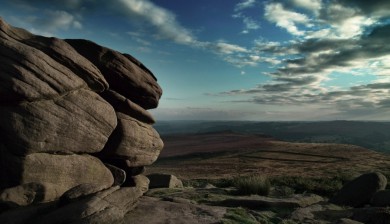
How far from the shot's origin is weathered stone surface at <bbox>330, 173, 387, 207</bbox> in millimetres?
24406

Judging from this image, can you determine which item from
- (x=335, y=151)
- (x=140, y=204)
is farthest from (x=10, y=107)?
(x=335, y=151)

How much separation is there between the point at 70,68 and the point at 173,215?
29.9ft

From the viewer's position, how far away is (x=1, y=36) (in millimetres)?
16922

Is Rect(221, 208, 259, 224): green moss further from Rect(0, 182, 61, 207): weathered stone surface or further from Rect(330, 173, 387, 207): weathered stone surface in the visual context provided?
Rect(330, 173, 387, 207): weathered stone surface

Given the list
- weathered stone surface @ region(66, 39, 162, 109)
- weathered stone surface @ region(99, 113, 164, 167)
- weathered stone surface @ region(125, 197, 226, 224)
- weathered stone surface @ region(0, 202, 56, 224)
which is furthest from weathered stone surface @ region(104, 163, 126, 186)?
weathered stone surface @ region(0, 202, 56, 224)

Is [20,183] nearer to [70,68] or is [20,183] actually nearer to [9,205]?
[9,205]

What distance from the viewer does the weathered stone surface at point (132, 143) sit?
A: 20.8 meters

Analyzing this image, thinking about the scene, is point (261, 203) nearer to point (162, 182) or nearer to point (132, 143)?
point (132, 143)

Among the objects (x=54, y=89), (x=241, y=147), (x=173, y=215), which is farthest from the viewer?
(x=241, y=147)

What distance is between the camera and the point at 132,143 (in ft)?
71.9

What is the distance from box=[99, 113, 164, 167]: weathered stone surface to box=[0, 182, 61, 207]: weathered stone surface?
4635mm

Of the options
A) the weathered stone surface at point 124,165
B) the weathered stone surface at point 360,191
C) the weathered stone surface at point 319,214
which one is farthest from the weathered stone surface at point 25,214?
the weathered stone surface at point 360,191

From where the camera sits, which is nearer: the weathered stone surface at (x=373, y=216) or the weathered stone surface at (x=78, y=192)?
the weathered stone surface at (x=78, y=192)

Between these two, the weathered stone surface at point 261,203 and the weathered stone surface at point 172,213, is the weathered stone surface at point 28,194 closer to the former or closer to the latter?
the weathered stone surface at point 172,213
